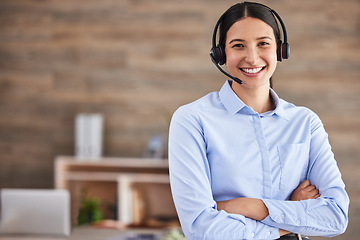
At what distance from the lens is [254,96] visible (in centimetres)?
149

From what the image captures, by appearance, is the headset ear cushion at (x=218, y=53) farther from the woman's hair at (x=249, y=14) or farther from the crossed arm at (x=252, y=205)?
the crossed arm at (x=252, y=205)

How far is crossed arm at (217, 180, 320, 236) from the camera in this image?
1380 mm

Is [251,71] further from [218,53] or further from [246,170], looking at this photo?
[246,170]

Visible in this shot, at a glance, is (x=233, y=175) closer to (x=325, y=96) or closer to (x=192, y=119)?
(x=192, y=119)

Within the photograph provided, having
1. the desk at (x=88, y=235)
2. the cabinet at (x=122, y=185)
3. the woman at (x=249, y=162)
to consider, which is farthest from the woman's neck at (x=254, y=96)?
the cabinet at (x=122, y=185)

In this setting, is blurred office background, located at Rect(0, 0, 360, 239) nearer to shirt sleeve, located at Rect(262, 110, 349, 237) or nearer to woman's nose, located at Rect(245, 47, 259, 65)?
shirt sleeve, located at Rect(262, 110, 349, 237)

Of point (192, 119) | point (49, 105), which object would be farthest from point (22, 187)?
point (192, 119)

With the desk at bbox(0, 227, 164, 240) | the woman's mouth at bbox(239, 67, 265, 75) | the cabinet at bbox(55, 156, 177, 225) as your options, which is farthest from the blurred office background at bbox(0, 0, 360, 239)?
the woman's mouth at bbox(239, 67, 265, 75)

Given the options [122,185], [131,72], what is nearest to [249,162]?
[122,185]

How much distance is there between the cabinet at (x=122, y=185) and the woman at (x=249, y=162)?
3016mm

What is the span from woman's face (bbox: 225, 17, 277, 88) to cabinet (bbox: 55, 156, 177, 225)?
121 inches

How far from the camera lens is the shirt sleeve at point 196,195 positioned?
1.36 meters

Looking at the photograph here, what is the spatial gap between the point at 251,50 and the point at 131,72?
3.56 meters

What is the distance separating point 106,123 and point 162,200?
981 mm
